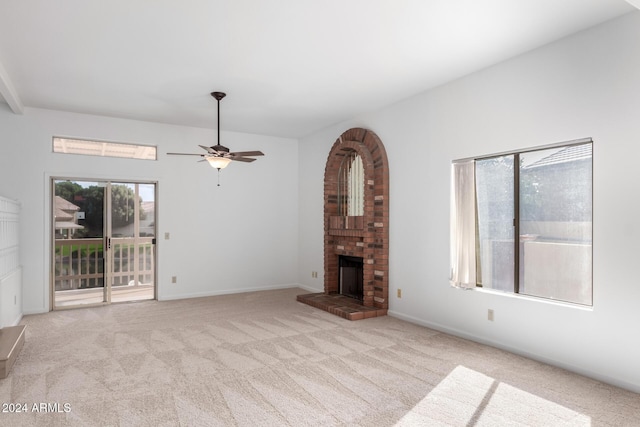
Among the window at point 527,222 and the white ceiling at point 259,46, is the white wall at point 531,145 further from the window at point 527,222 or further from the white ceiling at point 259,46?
the white ceiling at point 259,46

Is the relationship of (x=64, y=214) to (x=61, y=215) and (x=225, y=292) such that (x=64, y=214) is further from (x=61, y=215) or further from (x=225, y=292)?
(x=225, y=292)

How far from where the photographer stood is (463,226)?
4.61m

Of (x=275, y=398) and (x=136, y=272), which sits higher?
(x=136, y=272)

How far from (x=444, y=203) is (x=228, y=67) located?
2.99 m

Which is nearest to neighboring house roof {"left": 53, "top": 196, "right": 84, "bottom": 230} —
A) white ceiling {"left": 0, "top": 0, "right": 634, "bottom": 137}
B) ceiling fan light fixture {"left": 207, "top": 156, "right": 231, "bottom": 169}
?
white ceiling {"left": 0, "top": 0, "right": 634, "bottom": 137}

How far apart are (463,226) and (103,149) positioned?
5.61m

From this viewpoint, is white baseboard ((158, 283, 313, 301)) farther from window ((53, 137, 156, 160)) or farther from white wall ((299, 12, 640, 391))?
white wall ((299, 12, 640, 391))

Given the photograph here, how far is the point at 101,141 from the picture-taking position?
624 cm

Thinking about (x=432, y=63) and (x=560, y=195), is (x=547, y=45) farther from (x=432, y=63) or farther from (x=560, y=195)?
(x=560, y=195)

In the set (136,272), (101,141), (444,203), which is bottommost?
(136,272)

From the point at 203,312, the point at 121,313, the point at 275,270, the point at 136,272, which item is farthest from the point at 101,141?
the point at 275,270

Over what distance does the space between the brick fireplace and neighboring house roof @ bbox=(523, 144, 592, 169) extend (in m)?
2.16

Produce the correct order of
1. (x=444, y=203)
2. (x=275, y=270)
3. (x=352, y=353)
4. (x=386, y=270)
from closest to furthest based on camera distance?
(x=352, y=353), (x=444, y=203), (x=386, y=270), (x=275, y=270)

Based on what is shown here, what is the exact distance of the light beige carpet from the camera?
8.92 ft
